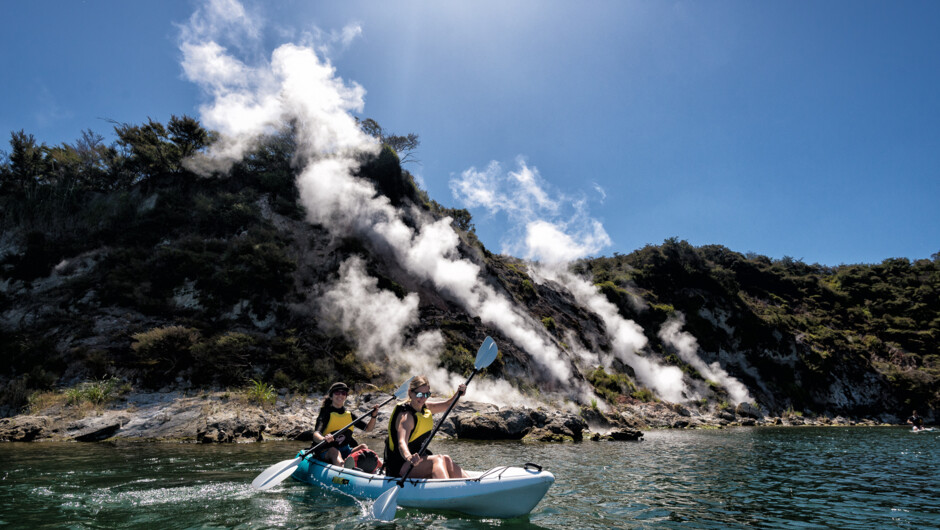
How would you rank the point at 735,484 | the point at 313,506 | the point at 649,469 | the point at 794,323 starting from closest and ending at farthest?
the point at 313,506 → the point at 735,484 → the point at 649,469 → the point at 794,323

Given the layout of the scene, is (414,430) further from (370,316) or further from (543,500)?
(370,316)

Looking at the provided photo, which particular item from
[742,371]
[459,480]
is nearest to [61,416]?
[459,480]

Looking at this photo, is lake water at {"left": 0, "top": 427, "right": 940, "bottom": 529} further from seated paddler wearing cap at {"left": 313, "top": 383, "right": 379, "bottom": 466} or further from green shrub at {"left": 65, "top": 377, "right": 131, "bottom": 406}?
green shrub at {"left": 65, "top": 377, "right": 131, "bottom": 406}

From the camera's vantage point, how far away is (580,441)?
59.1 ft

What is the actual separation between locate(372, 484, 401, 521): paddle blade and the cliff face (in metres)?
15.5

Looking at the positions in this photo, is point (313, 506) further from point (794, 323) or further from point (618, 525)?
point (794, 323)

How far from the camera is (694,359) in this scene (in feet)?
144

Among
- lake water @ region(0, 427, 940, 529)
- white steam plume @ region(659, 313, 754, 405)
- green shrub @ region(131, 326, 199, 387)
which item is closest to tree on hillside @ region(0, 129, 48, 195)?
green shrub @ region(131, 326, 199, 387)

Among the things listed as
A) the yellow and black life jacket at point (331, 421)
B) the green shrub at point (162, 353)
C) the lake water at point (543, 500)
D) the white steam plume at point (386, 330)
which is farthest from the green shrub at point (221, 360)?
the yellow and black life jacket at point (331, 421)

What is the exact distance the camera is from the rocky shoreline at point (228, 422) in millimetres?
14492

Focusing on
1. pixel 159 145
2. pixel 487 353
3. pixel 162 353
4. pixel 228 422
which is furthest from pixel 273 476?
pixel 159 145

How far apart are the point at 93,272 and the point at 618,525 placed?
29.7m

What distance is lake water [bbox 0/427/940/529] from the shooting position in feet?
19.4

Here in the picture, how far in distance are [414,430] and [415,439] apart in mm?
164
